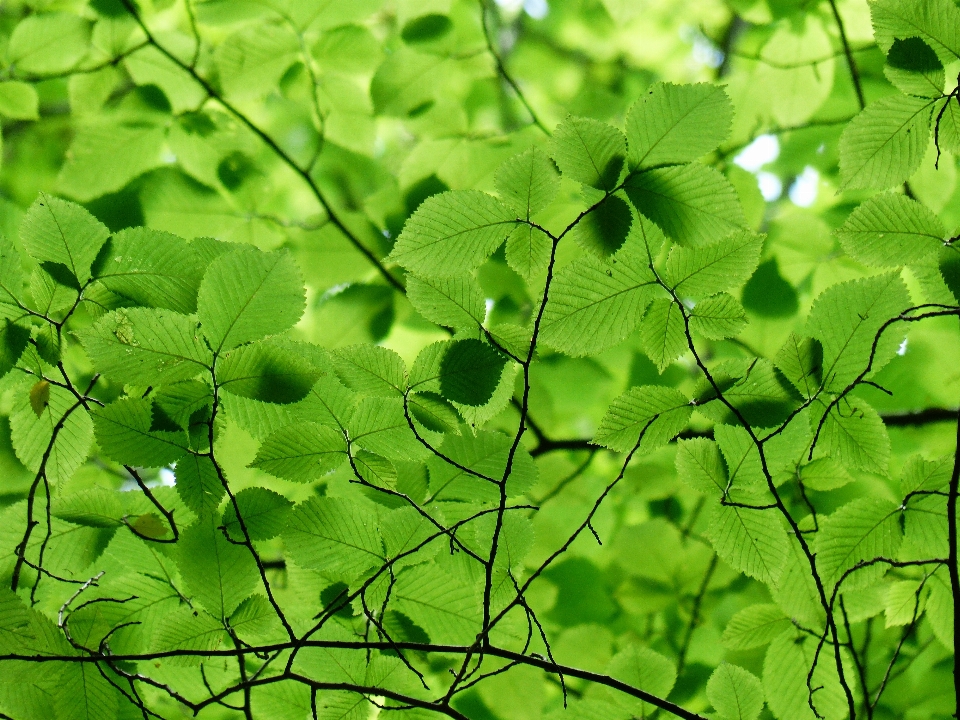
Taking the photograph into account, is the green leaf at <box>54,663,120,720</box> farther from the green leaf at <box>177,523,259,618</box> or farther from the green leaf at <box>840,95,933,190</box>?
the green leaf at <box>840,95,933,190</box>

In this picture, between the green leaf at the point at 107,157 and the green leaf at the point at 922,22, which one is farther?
the green leaf at the point at 107,157

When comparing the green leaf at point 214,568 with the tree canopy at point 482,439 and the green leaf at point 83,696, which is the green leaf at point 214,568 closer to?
the tree canopy at point 482,439

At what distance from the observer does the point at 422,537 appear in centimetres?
78

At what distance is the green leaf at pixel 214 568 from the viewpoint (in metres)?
0.72

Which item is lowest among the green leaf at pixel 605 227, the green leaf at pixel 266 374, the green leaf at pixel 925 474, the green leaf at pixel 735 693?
the green leaf at pixel 735 693

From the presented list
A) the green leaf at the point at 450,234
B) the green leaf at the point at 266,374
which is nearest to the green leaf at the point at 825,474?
the green leaf at the point at 450,234

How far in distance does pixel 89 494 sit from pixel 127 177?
794mm

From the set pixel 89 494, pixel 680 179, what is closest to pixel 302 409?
pixel 89 494

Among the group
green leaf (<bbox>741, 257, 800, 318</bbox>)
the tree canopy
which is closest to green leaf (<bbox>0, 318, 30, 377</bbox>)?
the tree canopy

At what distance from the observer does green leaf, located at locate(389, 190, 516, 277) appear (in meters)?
0.65

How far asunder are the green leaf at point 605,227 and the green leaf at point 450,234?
0.08m

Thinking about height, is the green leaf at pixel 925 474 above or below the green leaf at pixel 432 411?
below

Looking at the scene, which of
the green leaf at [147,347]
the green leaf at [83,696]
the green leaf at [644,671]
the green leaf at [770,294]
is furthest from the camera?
the green leaf at [770,294]

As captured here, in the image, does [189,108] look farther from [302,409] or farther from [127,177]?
[302,409]
